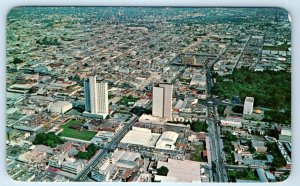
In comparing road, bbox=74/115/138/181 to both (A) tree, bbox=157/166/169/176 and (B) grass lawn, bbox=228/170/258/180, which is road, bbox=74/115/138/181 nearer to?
(A) tree, bbox=157/166/169/176

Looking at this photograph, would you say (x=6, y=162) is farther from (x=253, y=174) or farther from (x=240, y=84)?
(x=240, y=84)

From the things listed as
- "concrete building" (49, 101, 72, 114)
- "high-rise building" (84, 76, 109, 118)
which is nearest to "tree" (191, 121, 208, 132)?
Answer: "high-rise building" (84, 76, 109, 118)

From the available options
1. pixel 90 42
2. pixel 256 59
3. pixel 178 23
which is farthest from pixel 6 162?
pixel 256 59

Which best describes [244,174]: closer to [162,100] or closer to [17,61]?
[162,100]

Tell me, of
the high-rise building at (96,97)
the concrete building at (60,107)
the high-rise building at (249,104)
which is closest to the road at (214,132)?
the high-rise building at (249,104)

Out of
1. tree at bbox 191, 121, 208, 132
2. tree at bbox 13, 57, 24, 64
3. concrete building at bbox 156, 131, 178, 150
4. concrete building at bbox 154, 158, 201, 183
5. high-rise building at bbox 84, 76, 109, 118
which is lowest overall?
concrete building at bbox 154, 158, 201, 183

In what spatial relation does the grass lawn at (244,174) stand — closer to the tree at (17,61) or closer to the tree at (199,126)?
the tree at (199,126)
